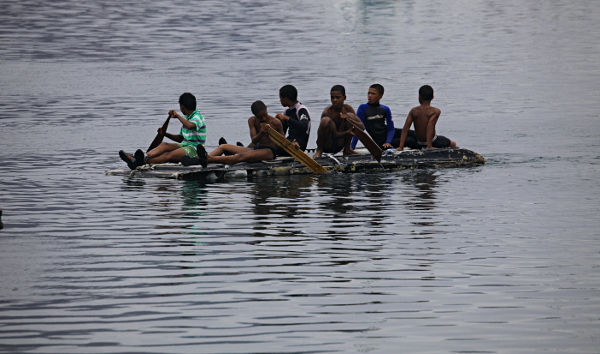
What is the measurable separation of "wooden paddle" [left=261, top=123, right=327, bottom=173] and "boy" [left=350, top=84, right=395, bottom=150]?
1.31 metres

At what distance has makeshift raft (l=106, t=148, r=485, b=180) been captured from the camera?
739 inches

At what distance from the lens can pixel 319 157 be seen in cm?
1933

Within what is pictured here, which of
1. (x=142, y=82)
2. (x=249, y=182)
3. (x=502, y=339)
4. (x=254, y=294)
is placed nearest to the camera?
(x=502, y=339)

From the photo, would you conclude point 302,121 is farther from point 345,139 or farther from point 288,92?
point 345,139

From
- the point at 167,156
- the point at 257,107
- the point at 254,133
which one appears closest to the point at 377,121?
the point at 254,133

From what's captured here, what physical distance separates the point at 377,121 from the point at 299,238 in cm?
647

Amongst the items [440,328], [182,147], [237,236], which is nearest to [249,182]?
[182,147]

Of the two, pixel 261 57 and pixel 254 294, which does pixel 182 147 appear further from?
pixel 261 57

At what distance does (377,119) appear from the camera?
19703mm

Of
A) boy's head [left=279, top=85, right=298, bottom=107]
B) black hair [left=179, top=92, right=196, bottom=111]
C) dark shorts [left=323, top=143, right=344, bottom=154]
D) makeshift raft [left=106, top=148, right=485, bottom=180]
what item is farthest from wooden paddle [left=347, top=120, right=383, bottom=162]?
black hair [left=179, top=92, right=196, bottom=111]

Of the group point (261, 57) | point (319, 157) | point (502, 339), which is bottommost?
point (502, 339)

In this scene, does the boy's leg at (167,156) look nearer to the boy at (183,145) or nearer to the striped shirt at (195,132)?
the boy at (183,145)

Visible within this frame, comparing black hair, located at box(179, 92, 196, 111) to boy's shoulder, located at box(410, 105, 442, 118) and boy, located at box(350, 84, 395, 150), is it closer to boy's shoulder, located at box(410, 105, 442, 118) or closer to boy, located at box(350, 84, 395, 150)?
boy, located at box(350, 84, 395, 150)

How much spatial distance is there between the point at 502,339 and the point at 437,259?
126 inches
